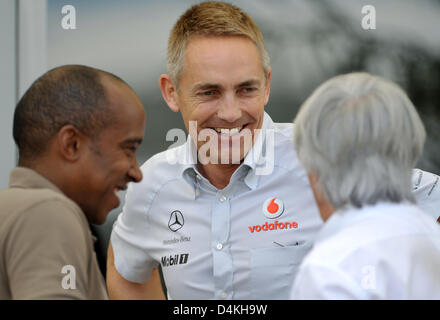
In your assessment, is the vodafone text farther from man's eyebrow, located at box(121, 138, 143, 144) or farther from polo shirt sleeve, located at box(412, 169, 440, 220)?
man's eyebrow, located at box(121, 138, 143, 144)

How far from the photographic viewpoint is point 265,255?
187 centimetres

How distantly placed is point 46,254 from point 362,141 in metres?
0.68

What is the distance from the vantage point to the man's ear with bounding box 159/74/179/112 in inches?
84.0


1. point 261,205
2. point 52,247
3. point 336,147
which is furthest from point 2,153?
point 336,147

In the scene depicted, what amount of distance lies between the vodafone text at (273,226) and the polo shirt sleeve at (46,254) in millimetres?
789

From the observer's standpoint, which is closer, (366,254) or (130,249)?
(366,254)

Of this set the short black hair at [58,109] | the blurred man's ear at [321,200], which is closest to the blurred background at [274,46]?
the short black hair at [58,109]

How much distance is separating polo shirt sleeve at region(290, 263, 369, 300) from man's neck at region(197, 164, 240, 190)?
0.98 meters

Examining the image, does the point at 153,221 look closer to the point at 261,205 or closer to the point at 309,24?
the point at 261,205

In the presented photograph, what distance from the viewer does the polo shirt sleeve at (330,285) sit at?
1065mm

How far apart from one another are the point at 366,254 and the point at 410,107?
34cm

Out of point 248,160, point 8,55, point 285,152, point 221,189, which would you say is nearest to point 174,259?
point 221,189

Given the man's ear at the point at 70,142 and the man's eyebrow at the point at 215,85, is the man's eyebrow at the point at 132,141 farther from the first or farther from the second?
the man's eyebrow at the point at 215,85
